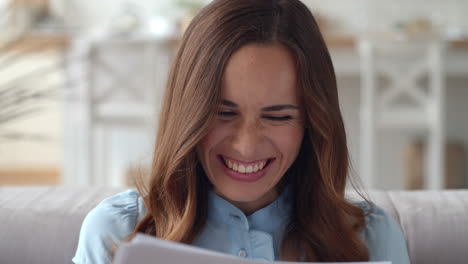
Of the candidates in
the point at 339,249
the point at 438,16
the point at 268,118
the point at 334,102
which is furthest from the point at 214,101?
the point at 438,16

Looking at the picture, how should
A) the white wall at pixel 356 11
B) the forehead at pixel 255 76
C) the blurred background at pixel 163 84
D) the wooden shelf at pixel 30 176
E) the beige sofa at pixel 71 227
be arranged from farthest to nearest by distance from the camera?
the wooden shelf at pixel 30 176
the white wall at pixel 356 11
the blurred background at pixel 163 84
the beige sofa at pixel 71 227
the forehead at pixel 255 76

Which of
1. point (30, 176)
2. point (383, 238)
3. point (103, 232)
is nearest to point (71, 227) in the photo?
point (103, 232)

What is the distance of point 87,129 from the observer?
3.30 meters

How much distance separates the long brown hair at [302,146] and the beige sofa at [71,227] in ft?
0.49

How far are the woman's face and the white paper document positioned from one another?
0.21m

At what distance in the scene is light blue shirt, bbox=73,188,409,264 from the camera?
3.09 feet

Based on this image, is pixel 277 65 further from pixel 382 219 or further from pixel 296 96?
pixel 382 219

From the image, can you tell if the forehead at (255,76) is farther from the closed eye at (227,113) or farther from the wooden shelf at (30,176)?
the wooden shelf at (30,176)

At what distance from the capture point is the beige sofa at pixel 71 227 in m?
1.08

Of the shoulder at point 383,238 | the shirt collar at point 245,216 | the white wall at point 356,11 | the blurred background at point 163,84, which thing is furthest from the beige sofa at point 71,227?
the white wall at point 356,11

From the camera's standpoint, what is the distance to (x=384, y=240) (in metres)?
1.00

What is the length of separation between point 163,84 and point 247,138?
247 centimetres

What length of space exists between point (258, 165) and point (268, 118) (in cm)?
7

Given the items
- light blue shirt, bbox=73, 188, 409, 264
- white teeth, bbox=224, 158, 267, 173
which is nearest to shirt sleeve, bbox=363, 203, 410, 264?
light blue shirt, bbox=73, 188, 409, 264
